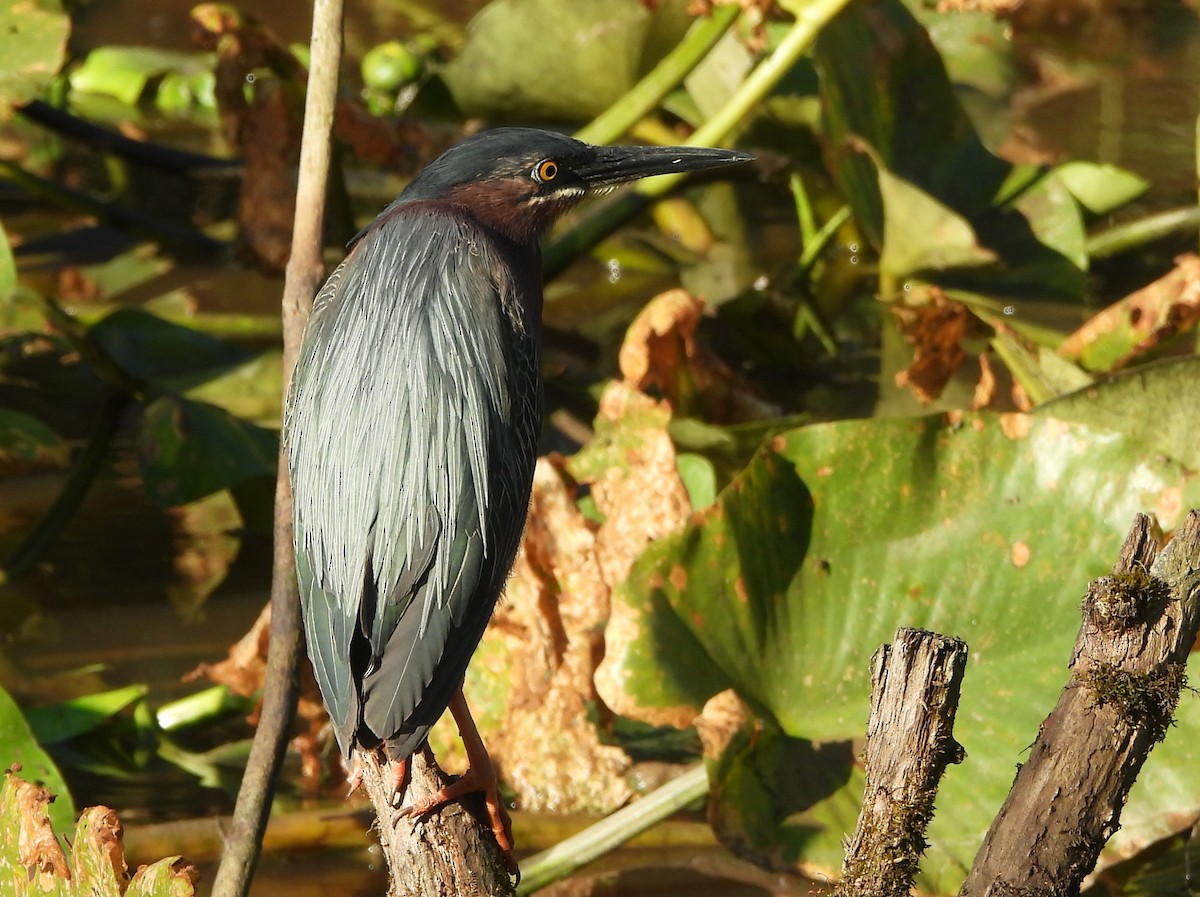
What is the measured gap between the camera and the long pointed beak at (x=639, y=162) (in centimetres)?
321

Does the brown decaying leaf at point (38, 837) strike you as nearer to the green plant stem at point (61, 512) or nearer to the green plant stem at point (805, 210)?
the green plant stem at point (61, 512)

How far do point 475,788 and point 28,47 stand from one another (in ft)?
9.10

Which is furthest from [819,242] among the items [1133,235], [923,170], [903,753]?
[903,753]

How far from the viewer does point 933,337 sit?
448 centimetres

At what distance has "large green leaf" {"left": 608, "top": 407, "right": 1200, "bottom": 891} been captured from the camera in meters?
3.11

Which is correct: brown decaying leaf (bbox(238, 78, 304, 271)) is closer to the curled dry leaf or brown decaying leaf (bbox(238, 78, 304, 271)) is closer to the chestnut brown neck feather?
the curled dry leaf

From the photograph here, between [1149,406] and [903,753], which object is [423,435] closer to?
[903,753]

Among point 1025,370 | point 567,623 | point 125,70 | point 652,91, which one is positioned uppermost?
point 125,70

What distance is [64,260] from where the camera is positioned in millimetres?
6453

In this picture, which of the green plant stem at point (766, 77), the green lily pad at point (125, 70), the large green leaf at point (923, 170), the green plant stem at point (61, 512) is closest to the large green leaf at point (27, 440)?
the green plant stem at point (61, 512)

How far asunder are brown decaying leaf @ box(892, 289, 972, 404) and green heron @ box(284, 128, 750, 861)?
4.89ft

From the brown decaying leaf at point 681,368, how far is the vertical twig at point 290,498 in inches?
49.4

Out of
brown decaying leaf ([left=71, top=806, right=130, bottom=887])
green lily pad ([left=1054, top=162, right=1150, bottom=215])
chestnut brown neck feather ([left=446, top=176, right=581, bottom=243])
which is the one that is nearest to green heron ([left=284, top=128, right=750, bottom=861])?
chestnut brown neck feather ([left=446, top=176, right=581, bottom=243])

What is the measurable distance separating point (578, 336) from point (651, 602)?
9.81ft
